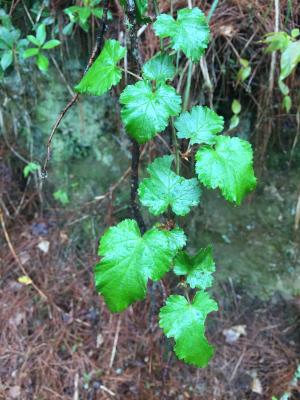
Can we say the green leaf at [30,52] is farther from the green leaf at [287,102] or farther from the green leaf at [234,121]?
the green leaf at [287,102]

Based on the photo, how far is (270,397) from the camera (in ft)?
5.80

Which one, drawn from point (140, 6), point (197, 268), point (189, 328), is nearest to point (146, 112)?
point (140, 6)

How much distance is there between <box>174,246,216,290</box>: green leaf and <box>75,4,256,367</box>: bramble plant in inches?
2.7

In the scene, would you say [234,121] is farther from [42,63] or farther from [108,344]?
[108,344]

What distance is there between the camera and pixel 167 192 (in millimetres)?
1128

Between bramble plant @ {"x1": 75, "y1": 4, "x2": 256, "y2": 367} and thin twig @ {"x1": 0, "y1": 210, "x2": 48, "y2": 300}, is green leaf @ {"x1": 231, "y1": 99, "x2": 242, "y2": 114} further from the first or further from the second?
thin twig @ {"x1": 0, "y1": 210, "x2": 48, "y2": 300}

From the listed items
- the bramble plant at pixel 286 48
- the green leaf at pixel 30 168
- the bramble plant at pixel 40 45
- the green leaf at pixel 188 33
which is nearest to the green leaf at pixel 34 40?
the bramble plant at pixel 40 45

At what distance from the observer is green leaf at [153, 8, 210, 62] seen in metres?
1.03

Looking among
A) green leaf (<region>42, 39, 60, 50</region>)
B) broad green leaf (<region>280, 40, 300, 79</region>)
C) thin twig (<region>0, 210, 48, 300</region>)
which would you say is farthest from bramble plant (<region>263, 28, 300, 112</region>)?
thin twig (<region>0, 210, 48, 300</region>)

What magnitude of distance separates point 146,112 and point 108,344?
127cm

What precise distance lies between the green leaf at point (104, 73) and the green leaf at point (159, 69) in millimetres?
73

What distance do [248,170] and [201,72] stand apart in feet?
2.42

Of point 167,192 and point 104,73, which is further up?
point 104,73

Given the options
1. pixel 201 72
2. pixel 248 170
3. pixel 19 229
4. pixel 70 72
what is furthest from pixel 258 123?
pixel 19 229
